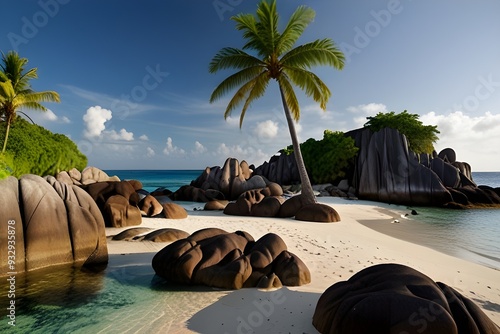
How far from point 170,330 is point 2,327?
228 cm

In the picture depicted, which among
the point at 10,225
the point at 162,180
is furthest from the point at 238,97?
the point at 162,180

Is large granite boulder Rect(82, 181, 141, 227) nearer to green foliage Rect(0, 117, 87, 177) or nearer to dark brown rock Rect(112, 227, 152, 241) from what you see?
dark brown rock Rect(112, 227, 152, 241)

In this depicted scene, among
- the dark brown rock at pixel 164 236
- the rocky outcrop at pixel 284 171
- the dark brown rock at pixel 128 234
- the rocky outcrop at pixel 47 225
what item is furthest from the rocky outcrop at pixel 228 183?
the rocky outcrop at pixel 47 225

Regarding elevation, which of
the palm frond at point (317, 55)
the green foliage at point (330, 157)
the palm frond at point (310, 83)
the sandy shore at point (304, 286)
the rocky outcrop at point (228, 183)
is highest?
the palm frond at point (317, 55)

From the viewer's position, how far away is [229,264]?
5.14 metres

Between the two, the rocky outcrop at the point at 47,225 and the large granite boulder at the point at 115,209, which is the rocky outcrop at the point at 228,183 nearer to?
the large granite boulder at the point at 115,209

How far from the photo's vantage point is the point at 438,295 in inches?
119

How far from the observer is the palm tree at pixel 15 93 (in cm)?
2244

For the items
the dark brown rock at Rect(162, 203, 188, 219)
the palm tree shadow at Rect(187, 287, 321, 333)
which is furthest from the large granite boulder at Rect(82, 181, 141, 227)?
the palm tree shadow at Rect(187, 287, 321, 333)

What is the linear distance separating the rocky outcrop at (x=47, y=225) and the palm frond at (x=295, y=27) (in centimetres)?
1402

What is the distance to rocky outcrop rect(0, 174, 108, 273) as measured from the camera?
224 inches

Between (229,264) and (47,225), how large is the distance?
14.2 ft

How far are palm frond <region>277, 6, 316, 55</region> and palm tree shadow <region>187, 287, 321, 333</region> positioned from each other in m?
15.1

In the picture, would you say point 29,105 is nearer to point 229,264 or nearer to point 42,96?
point 42,96
